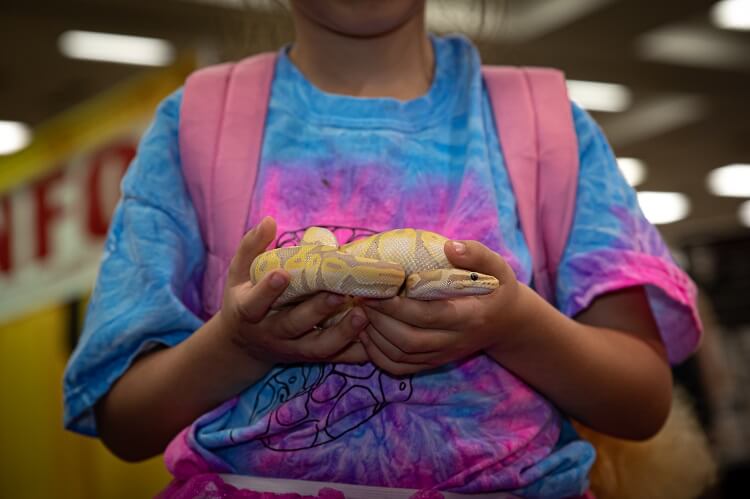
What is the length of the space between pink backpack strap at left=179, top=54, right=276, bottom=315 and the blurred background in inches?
13.1

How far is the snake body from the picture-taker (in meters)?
0.86

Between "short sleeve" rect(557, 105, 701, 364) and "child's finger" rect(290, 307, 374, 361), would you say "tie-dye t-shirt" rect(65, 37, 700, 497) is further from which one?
"child's finger" rect(290, 307, 374, 361)

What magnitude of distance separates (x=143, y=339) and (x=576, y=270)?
505 mm

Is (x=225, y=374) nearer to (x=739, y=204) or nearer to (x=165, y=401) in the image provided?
(x=165, y=401)

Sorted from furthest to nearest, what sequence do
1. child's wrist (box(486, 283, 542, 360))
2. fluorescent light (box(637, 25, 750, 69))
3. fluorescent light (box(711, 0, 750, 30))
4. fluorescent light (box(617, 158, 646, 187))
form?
fluorescent light (box(617, 158, 646, 187)) → fluorescent light (box(637, 25, 750, 69)) → fluorescent light (box(711, 0, 750, 30)) → child's wrist (box(486, 283, 542, 360))

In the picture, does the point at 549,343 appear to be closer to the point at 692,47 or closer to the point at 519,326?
the point at 519,326

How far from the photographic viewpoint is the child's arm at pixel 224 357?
88 cm

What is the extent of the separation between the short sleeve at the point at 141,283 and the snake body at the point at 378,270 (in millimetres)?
190

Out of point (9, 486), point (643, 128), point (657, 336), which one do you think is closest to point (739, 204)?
point (643, 128)

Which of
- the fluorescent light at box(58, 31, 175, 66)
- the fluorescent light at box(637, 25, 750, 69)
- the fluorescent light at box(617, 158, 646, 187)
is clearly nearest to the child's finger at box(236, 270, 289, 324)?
the fluorescent light at box(58, 31, 175, 66)

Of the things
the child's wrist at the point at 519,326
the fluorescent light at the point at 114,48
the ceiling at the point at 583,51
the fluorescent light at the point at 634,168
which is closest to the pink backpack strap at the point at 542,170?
the child's wrist at the point at 519,326

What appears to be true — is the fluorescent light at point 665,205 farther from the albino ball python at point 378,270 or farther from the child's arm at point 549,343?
the albino ball python at point 378,270

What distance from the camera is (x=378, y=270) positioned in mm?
863

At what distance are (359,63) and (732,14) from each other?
7053 mm
